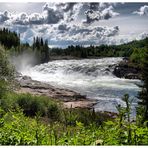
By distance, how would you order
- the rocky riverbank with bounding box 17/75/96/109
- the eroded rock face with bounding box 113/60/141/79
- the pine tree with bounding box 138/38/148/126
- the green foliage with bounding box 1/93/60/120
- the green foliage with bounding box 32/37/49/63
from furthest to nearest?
the rocky riverbank with bounding box 17/75/96/109, the green foliage with bounding box 1/93/60/120, the eroded rock face with bounding box 113/60/141/79, the green foliage with bounding box 32/37/49/63, the pine tree with bounding box 138/38/148/126

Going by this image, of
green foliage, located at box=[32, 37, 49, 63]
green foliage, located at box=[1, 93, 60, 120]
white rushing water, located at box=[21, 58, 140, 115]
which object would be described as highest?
green foliage, located at box=[32, 37, 49, 63]

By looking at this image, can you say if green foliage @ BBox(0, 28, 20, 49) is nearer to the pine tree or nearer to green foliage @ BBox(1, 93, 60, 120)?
green foliage @ BBox(1, 93, 60, 120)

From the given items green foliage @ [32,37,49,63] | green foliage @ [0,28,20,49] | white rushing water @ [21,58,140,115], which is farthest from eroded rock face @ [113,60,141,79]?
green foliage @ [0,28,20,49]

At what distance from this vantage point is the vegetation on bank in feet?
13.8

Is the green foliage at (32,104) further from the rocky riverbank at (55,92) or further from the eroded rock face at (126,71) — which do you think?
the eroded rock face at (126,71)

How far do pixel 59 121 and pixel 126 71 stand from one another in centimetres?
115

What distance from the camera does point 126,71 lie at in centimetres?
591

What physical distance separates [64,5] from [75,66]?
115 cm

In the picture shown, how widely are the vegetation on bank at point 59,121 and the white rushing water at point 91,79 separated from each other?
189 mm

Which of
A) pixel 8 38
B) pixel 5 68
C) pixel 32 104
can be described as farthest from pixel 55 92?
pixel 8 38

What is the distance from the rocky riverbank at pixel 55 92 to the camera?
238 inches

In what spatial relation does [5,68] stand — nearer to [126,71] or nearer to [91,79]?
[91,79]

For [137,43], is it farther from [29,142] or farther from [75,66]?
[29,142]

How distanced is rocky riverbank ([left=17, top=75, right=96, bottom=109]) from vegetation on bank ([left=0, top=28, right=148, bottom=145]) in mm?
87
